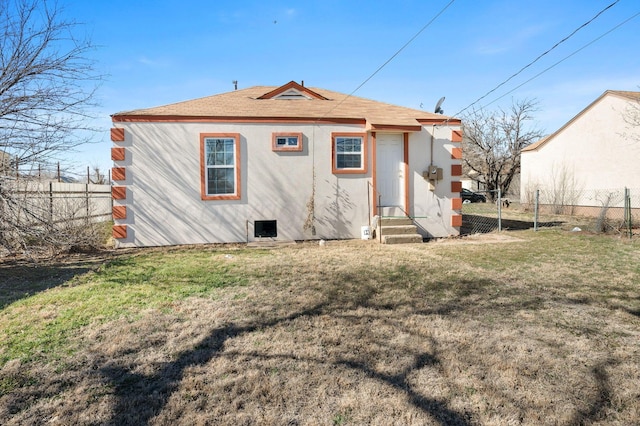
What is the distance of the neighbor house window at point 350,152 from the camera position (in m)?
10.1

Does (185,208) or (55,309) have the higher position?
(185,208)

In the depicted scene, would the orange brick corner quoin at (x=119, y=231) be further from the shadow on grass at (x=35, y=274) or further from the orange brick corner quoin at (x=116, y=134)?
the orange brick corner quoin at (x=116, y=134)

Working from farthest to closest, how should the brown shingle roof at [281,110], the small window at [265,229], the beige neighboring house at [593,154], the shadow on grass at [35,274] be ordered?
the beige neighboring house at [593,154]
the small window at [265,229]
the brown shingle roof at [281,110]
the shadow on grass at [35,274]

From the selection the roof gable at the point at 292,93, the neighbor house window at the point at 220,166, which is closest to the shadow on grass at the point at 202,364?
the neighbor house window at the point at 220,166

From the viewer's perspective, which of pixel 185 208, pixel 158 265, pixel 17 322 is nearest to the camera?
pixel 17 322

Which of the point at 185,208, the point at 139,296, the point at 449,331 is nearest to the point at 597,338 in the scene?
the point at 449,331

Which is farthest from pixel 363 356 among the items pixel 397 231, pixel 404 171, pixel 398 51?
pixel 404 171

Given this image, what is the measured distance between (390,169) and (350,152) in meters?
1.27

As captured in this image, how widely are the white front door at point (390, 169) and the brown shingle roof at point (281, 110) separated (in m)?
0.60

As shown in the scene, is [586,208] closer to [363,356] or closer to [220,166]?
[220,166]

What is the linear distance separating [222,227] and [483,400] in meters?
8.18

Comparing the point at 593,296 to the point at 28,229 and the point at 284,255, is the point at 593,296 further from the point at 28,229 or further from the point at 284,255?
the point at 28,229

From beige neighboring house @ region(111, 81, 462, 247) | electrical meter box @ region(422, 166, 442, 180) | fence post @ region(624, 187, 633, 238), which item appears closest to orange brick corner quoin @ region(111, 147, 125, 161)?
beige neighboring house @ region(111, 81, 462, 247)

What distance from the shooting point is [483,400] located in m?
2.58
